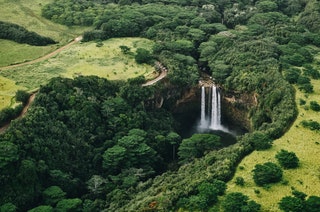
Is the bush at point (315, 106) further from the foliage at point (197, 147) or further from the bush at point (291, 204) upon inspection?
the bush at point (291, 204)

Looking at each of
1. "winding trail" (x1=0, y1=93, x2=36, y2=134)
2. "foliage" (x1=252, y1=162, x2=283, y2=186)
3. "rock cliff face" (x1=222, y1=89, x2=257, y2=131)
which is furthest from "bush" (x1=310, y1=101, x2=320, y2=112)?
"winding trail" (x1=0, y1=93, x2=36, y2=134)

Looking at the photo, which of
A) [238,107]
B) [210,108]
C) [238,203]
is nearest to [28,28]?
[210,108]

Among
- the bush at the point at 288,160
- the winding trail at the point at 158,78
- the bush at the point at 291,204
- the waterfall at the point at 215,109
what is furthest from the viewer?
the waterfall at the point at 215,109

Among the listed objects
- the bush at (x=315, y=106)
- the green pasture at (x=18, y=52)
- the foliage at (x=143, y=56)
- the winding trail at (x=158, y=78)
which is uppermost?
the green pasture at (x=18, y=52)

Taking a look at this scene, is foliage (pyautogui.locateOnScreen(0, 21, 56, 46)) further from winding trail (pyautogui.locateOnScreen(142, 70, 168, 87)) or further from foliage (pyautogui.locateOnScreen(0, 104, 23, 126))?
foliage (pyautogui.locateOnScreen(0, 104, 23, 126))

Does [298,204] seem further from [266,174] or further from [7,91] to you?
[7,91]

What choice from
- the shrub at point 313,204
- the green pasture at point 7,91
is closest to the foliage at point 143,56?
the green pasture at point 7,91

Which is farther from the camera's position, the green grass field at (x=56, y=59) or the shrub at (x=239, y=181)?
the green grass field at (x=56, y=59)
